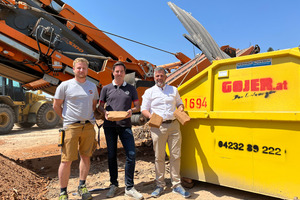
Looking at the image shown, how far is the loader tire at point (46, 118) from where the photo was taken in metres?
12.6

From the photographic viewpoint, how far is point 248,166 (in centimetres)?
300

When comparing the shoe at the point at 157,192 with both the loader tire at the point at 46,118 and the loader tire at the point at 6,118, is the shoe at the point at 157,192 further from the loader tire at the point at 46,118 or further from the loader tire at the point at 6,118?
the loader tire at the point at 46,118

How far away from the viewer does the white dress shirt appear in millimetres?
3270

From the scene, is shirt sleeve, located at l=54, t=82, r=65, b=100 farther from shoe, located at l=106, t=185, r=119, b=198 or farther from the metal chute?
the metal chute

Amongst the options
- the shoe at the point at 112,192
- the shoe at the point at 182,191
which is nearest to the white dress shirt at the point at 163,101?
the shoe at the point at 182,191

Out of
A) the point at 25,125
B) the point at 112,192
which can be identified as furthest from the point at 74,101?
the point at 25,125

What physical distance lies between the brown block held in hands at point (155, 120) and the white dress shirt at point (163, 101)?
0.12 meters

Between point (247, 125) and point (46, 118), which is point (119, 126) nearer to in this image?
point (247, 125)

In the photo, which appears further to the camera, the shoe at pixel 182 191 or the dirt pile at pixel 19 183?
the dirt pile at pixel 19 183

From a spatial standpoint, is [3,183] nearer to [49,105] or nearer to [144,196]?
[144,196]

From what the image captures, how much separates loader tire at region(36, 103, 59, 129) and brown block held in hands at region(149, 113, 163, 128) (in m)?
11.1

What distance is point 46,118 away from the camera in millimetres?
12906

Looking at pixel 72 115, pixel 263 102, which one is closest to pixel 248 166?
pixel 263 102

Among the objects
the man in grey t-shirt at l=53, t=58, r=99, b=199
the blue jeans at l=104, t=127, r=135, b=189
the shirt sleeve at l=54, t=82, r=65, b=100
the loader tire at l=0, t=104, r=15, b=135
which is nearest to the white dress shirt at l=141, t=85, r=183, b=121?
the blue jeans at l=104, t=127, r=135, b=189
